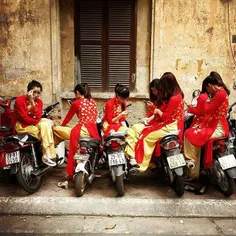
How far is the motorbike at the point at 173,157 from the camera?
4262mm

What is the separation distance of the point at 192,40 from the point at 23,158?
3.81m

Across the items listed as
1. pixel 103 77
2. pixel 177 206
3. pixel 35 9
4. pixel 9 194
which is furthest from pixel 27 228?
pixel 35 9

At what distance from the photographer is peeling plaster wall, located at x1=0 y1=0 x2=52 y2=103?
6090 mm

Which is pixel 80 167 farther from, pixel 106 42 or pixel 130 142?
pixel 106 42

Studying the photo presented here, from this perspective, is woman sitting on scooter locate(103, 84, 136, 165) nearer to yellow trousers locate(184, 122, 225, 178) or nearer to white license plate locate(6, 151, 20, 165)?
yellow trousers locate(184, 122, 225, 178)

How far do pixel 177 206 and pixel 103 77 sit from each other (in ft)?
10.7

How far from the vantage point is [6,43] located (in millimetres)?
6195

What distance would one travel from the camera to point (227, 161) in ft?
14.0

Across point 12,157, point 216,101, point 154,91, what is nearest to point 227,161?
point 216,101

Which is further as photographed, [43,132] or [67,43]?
[67,43]

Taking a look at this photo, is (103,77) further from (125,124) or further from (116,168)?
(116,168)

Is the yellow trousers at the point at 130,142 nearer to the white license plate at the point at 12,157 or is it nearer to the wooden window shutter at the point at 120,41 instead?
the white license plate at the point at 12,157

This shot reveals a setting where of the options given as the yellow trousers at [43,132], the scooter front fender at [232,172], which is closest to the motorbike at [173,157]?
the scooter front fender at [232,172]

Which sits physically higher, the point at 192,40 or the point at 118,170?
the point at 192,40
